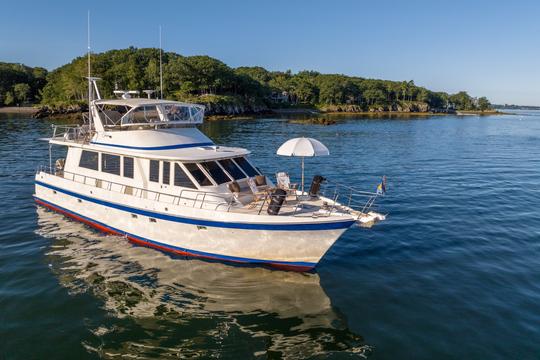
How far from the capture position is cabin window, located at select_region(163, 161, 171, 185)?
1330cm

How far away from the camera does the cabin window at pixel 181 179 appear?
42.5 ft

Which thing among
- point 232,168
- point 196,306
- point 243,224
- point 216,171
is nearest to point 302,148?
point 243,224

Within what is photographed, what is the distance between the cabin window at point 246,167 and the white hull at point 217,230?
114 inches

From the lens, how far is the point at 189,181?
12969 millimetres

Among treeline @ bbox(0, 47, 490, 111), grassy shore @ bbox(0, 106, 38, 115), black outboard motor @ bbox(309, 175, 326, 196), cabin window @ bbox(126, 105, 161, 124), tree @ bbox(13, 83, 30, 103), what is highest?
treeline @ bbox(0, 47, 490, 111)

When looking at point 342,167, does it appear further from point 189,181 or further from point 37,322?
point 37,322

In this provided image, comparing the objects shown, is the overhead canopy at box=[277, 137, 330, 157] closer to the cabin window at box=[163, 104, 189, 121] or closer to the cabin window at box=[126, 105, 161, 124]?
the cabin window at box=[163, 104, 189, 121]

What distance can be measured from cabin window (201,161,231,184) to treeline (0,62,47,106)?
11606 cm

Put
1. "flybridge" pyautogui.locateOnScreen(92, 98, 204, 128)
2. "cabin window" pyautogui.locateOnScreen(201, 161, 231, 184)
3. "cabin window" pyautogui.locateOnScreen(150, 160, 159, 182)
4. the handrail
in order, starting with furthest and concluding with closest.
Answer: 1. "flybridge" pyautogui.locateOnScreen(92, 98, 204, 128)
2. "cabin window" pyautogui.locateOnScreen(150, 160, 159, 182)
3. "cabin window" pyautogui.locateOnScreen(201, 161, 231, 184)
4. the handrail

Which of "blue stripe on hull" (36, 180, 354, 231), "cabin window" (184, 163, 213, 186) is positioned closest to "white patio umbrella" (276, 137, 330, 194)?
"blue stripe on hull" (36, 180, 354, 231)

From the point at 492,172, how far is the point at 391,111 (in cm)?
13321

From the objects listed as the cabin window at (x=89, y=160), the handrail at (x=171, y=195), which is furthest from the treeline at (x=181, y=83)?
the handrail at (x=171, y=195)

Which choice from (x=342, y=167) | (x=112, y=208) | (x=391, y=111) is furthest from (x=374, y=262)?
(x=391, y=111)

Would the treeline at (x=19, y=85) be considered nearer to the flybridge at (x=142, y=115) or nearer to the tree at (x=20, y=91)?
the tree at (x=20, y=91)
